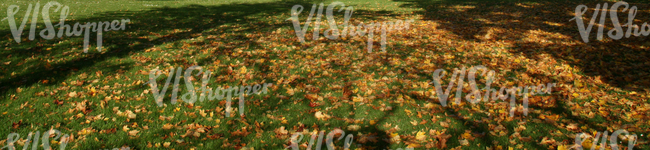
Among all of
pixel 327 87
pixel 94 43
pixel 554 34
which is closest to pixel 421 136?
pixel 327 87

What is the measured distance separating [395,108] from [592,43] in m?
6.47

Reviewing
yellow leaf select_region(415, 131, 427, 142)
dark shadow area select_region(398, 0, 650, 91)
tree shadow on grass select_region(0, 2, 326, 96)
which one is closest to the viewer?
yellow leaf select_region(415, 131, 427, 142)

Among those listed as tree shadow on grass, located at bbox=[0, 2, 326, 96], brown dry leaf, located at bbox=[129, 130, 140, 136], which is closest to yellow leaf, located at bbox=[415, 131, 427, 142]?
brown dry leaf, located at bbox=[129, 130, 140, 136]

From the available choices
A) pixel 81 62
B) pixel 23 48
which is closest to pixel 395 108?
pixel 81 62

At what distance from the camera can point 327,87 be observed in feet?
17.8

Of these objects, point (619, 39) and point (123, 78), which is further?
point (619, 39)

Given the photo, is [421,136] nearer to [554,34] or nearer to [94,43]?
[554,34]

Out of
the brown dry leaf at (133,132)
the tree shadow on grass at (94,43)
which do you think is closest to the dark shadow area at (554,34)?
the tree shadow on grass at (94,43)

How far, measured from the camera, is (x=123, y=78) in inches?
226

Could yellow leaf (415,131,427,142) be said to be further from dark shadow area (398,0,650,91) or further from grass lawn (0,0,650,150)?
dark shadow area (398,0,650,91)

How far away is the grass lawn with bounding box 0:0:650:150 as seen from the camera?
396 cm

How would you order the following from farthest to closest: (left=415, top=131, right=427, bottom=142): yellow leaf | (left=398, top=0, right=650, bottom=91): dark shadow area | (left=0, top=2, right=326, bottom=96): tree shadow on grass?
(left=398, top=0, right=650, bottom=91): dark shadow area → (left=0, top=2, right=326, bottom=96): tree shadow on grass → (left=415, top=131, right=427, bottom=142): yellow leaf

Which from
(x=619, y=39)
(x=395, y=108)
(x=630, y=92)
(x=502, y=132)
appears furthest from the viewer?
(x=619, y=39)

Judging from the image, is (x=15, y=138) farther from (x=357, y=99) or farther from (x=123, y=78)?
(x=357, y=99)
